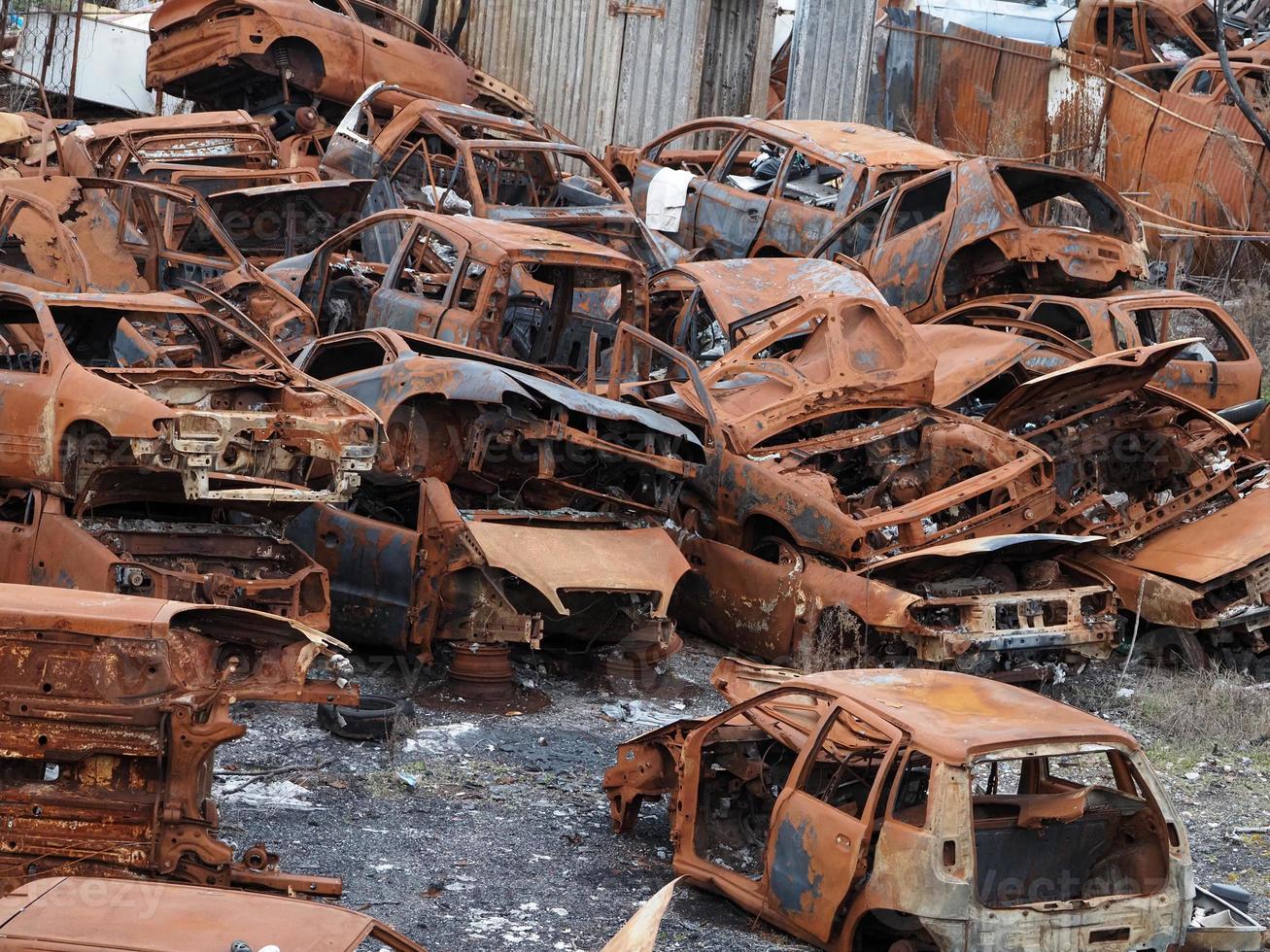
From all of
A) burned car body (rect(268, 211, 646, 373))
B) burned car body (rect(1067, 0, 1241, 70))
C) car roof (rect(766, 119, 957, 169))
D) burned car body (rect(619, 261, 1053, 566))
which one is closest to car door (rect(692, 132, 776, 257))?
car roof (rect(766, 119, 957, 169))

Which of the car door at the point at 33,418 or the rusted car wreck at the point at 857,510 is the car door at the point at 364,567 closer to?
the car door at the point at 33,418

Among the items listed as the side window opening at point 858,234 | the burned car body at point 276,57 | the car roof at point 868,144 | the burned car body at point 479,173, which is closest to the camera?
the burned car body at point 479,173

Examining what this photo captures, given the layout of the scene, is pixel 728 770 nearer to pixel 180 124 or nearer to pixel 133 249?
pixel 133 249

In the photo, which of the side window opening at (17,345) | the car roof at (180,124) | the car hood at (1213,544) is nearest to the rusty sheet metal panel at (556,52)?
the car roof at (180,124)

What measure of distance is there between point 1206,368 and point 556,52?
11079mm

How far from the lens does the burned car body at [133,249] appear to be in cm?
1187

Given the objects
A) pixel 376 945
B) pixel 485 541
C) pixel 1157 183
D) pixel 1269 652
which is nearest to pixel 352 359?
pixel 485 541

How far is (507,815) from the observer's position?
751 centimetres

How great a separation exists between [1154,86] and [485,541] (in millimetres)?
15428

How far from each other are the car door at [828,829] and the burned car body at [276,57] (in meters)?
13.1

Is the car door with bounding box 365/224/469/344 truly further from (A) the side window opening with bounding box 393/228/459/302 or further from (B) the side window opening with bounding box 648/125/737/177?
(B) the side window opening with bounding box 648/125/737/177

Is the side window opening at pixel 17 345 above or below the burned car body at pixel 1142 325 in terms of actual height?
below

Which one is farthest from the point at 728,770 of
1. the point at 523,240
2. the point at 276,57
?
the point at 276,57

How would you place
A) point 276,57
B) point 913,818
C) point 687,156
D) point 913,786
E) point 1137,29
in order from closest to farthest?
point 913,818, point 913,786, point 276,57, point 687,156, point 1137,29
